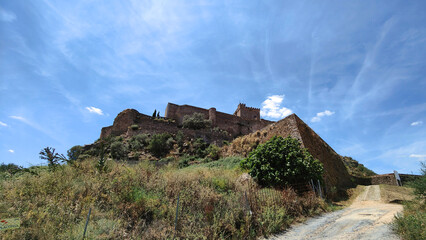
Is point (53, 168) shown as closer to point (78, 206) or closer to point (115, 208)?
point (78, 206)

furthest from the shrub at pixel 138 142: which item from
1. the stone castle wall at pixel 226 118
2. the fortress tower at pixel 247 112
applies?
the fortress tower at pixel 247 112

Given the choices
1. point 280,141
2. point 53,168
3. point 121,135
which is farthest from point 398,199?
point 121,135

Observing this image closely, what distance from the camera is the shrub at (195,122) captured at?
132ft

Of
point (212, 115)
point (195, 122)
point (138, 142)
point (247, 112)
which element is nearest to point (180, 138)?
point (138, 142)

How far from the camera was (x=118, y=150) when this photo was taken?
27297 millimetres

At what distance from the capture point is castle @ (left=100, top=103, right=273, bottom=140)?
34.3 meters

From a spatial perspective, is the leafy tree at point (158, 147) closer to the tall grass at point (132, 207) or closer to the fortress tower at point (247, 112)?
the tall grass at point (132, 207)

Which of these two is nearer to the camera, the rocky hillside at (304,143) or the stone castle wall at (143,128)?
the rocky hillside at (304,143)

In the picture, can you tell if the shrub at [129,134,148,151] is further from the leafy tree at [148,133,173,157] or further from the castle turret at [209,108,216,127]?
the castle turret at [209,108,216,127]

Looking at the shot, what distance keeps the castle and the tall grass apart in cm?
2730

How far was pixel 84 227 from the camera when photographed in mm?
3973

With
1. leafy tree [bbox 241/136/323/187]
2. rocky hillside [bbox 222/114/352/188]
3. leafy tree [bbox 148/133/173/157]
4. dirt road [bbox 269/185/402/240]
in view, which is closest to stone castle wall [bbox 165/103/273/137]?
leafy tree [bbox 148/133/173/157]

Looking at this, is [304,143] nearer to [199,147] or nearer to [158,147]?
[199,147]

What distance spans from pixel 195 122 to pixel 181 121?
409 cm
